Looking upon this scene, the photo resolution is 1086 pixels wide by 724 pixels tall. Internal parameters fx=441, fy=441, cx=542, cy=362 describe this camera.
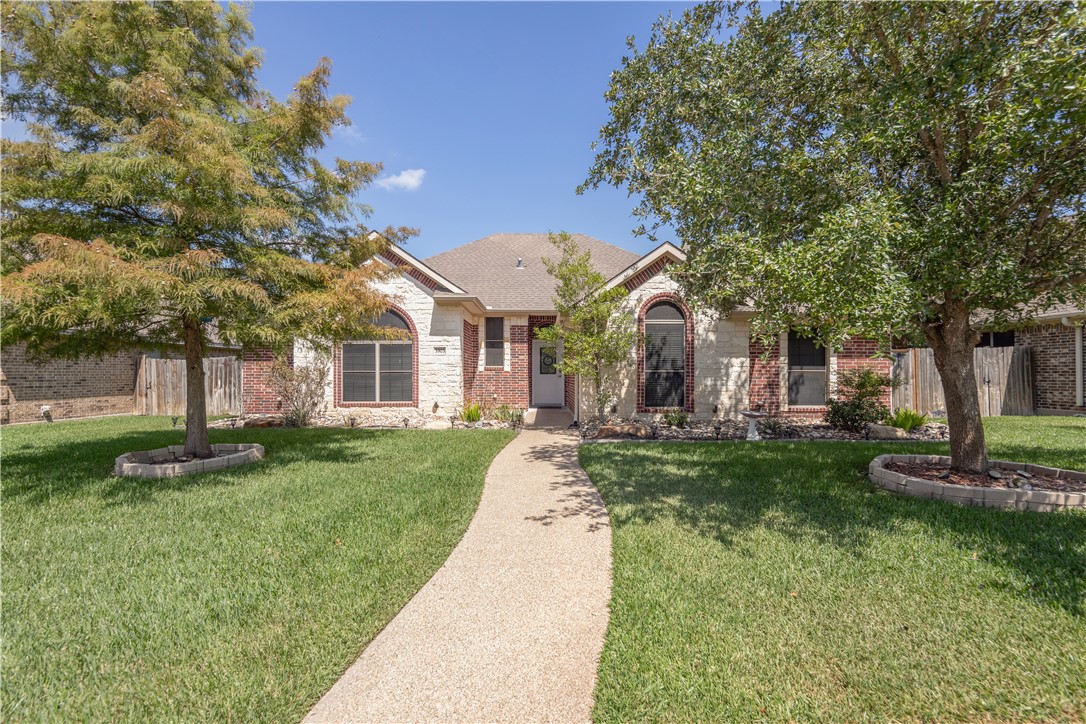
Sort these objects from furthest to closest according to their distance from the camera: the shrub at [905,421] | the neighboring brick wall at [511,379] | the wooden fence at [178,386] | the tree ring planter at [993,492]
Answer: the wooden fence at [178,386]
the neighboring brick wall at [511,379]
the shrub at [905,421]
the tree ring planter at [993,492]

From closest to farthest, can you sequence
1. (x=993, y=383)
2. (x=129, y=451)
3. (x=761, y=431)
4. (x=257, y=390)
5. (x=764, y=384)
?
1. (x=129, y=451)
2. (x=761, y=431)
3. (x=764, y=384)
4. (x=257, y=390)
5. (x=993, y=383)

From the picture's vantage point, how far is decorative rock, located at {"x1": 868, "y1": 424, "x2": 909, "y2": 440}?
34.1 feet

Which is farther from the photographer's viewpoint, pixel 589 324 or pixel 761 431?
pixel 589 324

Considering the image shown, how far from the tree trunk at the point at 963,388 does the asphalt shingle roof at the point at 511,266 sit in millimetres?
10166

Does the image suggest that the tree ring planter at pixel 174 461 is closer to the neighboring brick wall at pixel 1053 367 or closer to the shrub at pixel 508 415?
the shrub at pixel 508 415

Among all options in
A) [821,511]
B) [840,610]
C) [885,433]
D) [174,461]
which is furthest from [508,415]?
[840,610]

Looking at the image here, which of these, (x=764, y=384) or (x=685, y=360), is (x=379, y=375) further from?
(x=764, y=384)

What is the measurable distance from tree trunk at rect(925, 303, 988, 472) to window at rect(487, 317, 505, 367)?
11049 millimetres

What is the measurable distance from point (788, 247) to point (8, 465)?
12.3 m

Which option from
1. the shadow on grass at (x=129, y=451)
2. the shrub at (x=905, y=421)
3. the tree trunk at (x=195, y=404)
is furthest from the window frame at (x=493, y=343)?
the shrub at (x=905, y=421)

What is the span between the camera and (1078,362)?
42.7 ft

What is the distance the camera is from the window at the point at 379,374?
1321 centimetres

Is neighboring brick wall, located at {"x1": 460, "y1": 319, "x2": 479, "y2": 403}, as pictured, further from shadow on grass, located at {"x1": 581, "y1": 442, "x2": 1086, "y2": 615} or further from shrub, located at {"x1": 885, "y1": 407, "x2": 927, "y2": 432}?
shrub, located at {"x1": 885, "y1": 407, "x2": 927, "y2": 432}

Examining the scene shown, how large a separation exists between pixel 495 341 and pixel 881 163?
11146 millimetres
